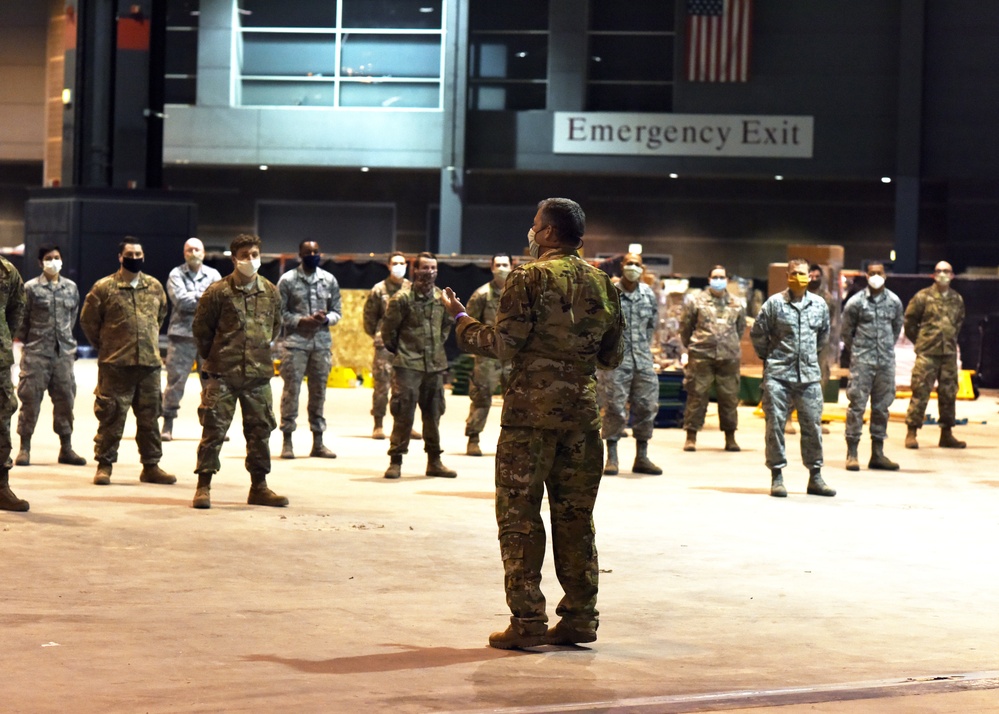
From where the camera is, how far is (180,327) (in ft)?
51.4

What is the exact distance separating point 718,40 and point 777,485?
25.2 metres

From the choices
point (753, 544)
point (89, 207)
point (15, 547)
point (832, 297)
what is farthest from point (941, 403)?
point (89, 207)

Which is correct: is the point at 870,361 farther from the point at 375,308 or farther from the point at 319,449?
the point at 319,449

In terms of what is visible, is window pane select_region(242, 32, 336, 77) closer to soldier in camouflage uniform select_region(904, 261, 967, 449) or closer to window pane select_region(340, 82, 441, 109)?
window pane select_region(340, 82, 441, 109)

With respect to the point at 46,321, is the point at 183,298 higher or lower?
higher

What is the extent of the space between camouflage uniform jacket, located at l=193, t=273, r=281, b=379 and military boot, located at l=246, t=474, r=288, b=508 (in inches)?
33.5

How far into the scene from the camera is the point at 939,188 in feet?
124

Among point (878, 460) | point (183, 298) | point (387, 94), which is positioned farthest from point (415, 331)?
point (387, 94)

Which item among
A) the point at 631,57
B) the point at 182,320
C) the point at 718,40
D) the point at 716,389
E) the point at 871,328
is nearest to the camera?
the point at 871,328

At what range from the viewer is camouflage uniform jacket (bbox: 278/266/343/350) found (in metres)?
15.0

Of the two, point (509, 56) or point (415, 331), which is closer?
point (415, 331)

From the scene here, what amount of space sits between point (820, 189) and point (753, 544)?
96.8 ft

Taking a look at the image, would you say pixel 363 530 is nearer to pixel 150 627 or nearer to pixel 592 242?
pixel 150 627

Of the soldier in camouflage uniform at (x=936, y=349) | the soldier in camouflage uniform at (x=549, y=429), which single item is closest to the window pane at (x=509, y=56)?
the soldier in camouflage uniform at (x=936, y=349)
